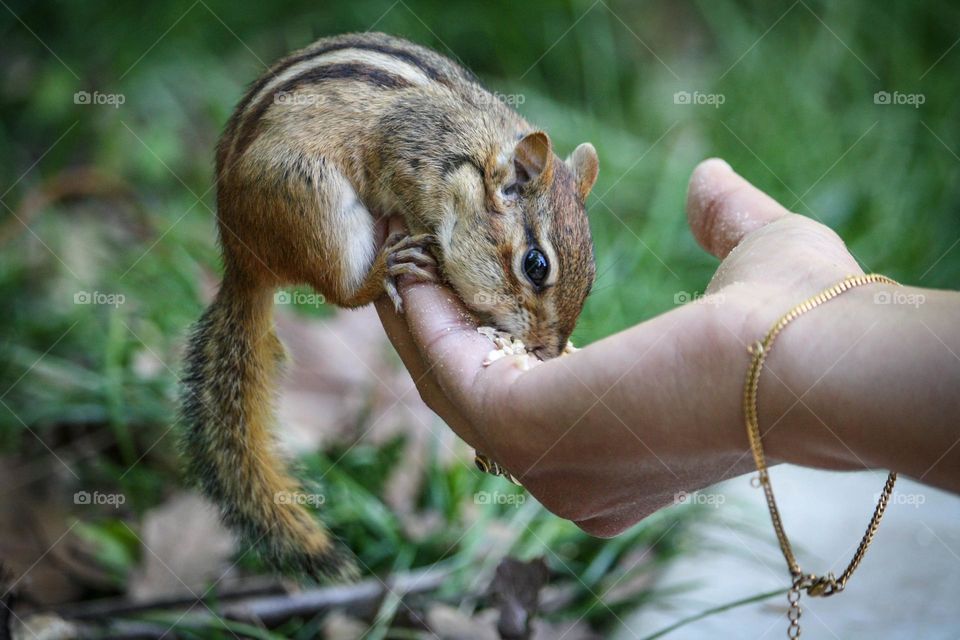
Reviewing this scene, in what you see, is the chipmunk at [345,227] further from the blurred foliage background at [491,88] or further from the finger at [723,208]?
the blurred foliage background at [491,88]

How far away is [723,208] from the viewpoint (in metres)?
2.24

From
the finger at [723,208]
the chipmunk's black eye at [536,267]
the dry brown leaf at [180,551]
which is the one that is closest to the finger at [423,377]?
the chipmunk's black eye at [536,267]

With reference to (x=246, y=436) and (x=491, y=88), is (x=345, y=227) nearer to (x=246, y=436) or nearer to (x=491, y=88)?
(x=246, y=436)

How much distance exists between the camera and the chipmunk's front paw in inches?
84.2

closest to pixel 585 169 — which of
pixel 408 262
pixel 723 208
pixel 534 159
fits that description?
pixel 534 159

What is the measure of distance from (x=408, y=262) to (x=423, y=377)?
317 millimetres

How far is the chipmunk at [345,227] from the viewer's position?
2.15 metres

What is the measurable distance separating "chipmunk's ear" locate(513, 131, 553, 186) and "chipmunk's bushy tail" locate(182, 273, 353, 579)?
68 centimetres

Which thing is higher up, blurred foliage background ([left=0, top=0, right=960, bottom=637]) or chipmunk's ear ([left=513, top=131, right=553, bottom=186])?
chipmunk's ear ([left=513, top=131, right=553, bottom=186])

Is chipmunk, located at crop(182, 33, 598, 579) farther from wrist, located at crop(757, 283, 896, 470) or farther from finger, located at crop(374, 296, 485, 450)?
wrist, located at crop(757, 283, 896, 470)

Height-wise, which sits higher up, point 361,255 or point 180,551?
point 361,255

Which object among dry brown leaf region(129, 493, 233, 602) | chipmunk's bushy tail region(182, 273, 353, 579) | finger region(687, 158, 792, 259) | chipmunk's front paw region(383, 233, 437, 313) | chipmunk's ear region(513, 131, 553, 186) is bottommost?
dry brown leaf region(129, 493, 233, 602)

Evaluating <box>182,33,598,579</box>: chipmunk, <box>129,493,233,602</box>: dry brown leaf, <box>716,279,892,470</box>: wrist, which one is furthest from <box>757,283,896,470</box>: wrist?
<box>129,493,233,602</box>: dry brown leaf

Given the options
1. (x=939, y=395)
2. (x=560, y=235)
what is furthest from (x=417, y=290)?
(x=939, y=395)
